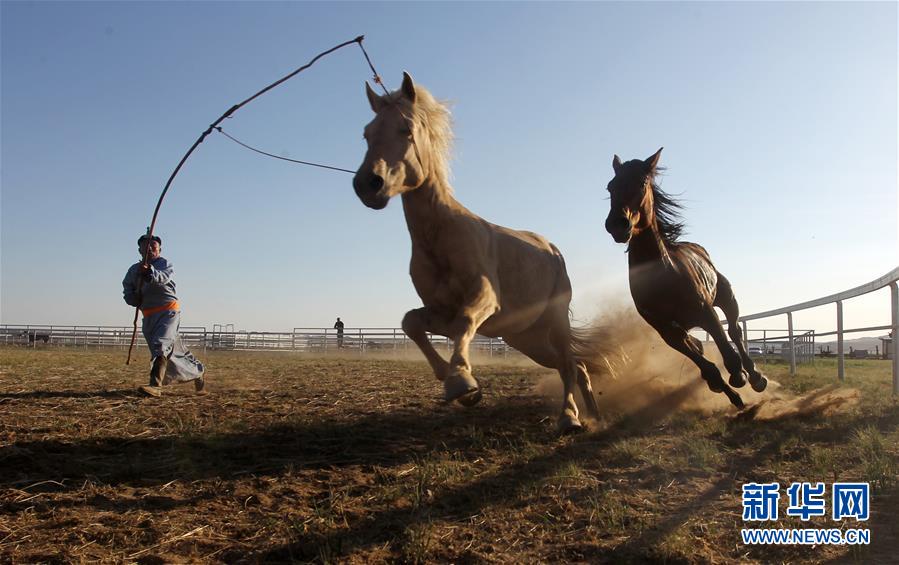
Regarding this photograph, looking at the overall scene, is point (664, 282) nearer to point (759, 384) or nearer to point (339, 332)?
point (759, 384)

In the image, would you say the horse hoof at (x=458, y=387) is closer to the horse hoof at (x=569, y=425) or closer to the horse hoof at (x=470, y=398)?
the horse hoof at (x=470, y=398)

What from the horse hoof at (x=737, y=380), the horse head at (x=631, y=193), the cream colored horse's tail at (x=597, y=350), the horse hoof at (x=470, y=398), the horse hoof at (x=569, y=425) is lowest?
the horse hoof at (x=569, y=425)

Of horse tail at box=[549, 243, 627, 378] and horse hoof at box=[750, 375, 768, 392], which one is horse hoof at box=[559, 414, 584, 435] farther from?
horse hoof at box=[750, 375, 768, 392]

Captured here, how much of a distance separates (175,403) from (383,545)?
4075 mm

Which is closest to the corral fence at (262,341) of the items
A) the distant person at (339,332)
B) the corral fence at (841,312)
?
the distant person at (339,332)

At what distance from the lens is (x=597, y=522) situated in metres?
2.63

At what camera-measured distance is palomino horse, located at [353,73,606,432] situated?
3.61 m

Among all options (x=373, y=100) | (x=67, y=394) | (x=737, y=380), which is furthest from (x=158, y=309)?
(x=737, y=380)

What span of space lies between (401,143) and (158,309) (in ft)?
13.3

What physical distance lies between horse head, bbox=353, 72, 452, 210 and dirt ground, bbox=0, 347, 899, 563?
1668mm

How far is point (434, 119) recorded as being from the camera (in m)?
4.34

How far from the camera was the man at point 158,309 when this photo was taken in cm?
639

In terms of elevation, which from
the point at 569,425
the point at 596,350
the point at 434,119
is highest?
the point at 434,119

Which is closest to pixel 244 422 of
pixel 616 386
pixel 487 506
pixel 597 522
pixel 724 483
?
pixel 487 506
